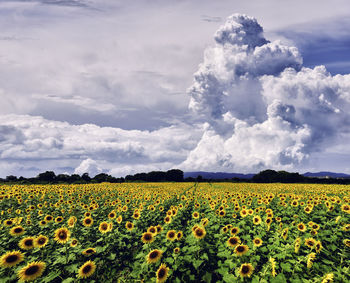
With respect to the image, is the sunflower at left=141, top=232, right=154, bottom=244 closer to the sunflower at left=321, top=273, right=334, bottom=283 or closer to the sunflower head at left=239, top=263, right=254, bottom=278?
the sunflower head at left=239, top=263, right=254, bottom=278

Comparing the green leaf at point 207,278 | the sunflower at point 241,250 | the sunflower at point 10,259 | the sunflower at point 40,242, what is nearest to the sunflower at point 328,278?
the sunflower at point 241,250

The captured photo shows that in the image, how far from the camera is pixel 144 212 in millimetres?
11258

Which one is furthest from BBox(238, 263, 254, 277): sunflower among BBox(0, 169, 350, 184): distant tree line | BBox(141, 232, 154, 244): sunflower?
BBox(0, 169, 350, 184): distant tree line

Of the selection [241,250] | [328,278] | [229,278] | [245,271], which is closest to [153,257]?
[229,278]

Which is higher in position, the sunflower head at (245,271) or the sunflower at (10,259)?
the sunflower at (10,259)

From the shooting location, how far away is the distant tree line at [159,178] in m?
49.1

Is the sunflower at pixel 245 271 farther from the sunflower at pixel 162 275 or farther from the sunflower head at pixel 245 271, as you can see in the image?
the sunflower at pixel 162 275

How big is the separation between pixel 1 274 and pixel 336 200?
1475cm

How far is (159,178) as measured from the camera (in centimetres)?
8444

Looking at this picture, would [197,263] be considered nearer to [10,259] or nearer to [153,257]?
[153,257]

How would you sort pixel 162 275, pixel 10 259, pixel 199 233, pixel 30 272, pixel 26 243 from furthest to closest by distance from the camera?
pixel 199 233 < pixel 26 243 < pixel 10 259 < pixel 162 275 < pixel 30 272

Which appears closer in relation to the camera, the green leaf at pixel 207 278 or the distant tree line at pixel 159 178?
the green leaf at pixel 207 278

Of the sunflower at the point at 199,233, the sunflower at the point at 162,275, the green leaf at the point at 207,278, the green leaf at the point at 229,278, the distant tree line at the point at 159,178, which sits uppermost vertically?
the sunflower at the point at 199,233

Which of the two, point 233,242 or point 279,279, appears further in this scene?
point 233,242
